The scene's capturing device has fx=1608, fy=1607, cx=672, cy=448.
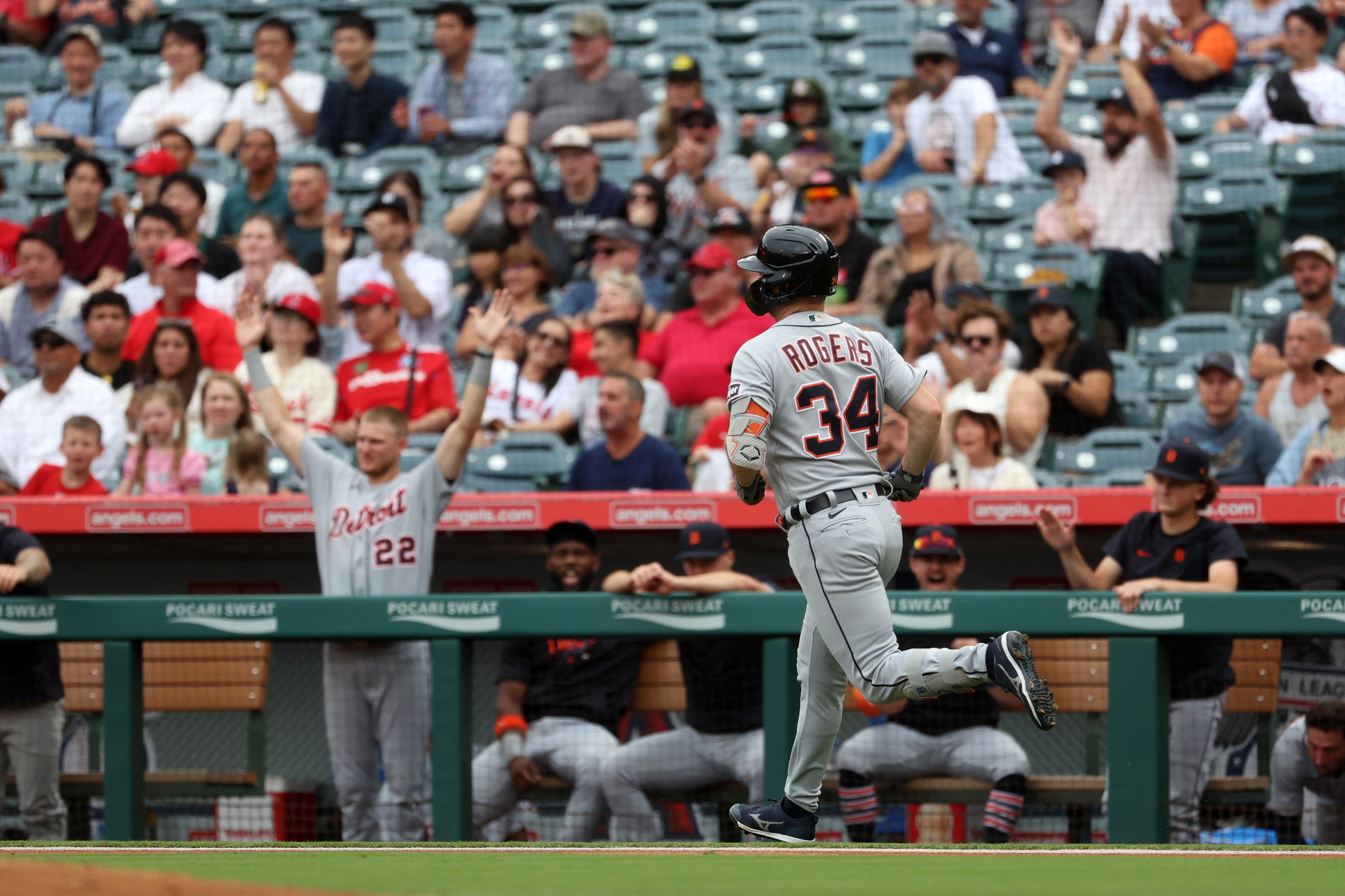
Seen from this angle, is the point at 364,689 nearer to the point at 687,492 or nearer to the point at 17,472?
the point at 687,492

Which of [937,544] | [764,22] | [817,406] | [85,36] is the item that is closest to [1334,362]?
[937,544]

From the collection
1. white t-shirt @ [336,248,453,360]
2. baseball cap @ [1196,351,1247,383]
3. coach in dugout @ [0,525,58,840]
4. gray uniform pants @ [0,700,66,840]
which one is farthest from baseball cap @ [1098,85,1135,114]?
gray uniform pants @ [0,700,66,840]

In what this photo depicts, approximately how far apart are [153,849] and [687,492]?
2.85 meters

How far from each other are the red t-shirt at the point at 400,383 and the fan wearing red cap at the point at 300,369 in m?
0.14

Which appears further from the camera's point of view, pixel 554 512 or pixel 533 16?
pixel 533 16

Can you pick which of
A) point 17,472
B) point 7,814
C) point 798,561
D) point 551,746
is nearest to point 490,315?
point 551,746

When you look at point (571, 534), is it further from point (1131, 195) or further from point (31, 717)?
point (1131, 195)

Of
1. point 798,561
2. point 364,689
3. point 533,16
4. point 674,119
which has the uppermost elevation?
point 533,16

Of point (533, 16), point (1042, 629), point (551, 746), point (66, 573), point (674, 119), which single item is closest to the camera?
point (1042, 629)

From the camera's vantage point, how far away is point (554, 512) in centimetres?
686

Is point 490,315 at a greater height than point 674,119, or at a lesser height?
lesser

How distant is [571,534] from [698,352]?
6.57ft

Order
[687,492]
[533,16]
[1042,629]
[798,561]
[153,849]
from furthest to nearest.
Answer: [533,16], [687,492], [1042,629], [153,849], [798,561]

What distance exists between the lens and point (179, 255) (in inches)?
337
